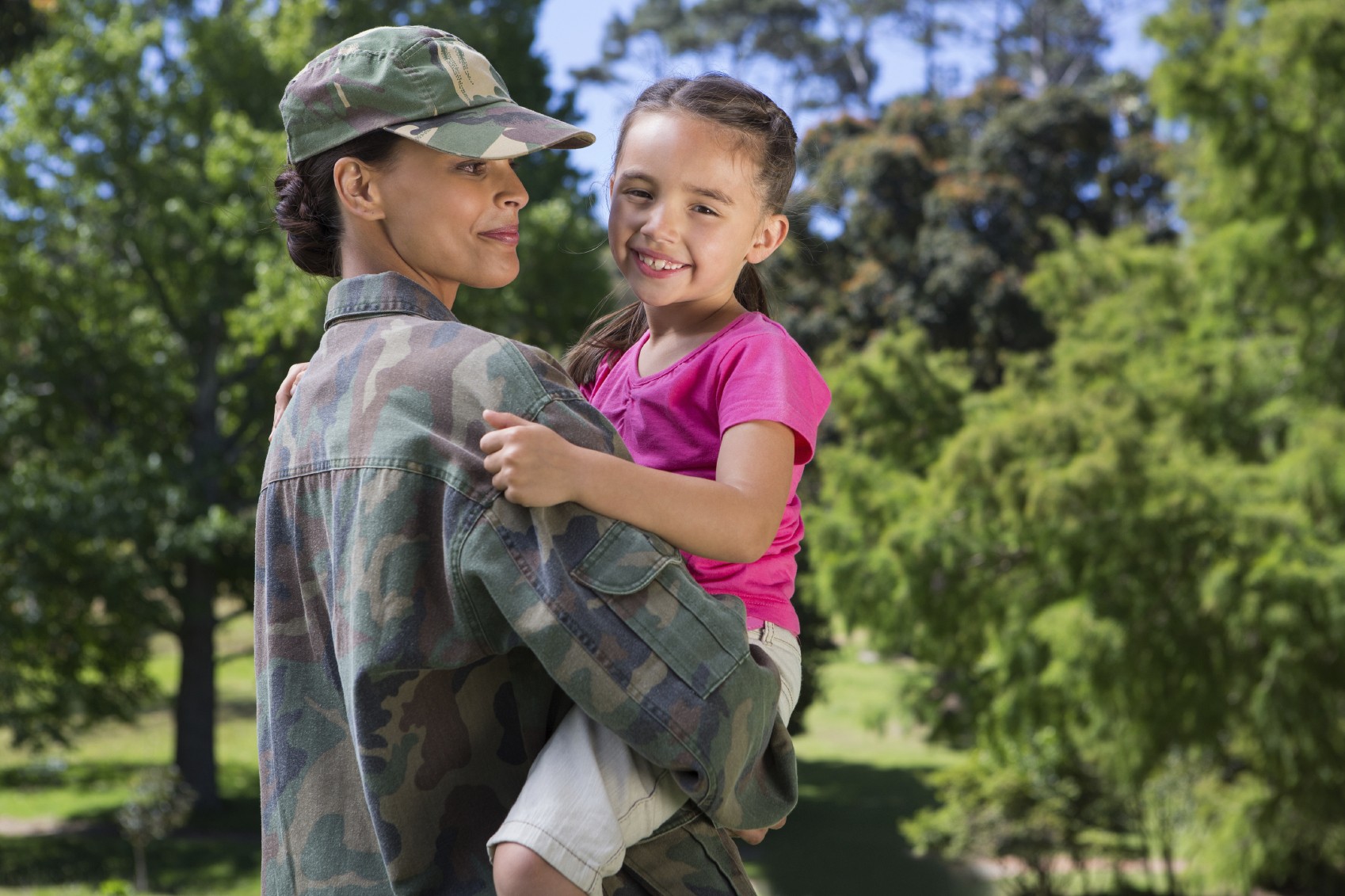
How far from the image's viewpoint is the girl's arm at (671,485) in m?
1.13

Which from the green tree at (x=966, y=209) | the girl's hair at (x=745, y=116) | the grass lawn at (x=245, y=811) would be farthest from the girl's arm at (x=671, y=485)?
the green tree at (x=966, y=209)

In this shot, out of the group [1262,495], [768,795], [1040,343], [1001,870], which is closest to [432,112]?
[768,795]

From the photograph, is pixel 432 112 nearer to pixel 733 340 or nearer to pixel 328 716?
pixel 733 340

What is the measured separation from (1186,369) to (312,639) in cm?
977

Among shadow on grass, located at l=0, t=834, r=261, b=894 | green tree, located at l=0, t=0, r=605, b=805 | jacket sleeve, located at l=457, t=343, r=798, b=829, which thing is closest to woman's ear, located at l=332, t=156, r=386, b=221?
jacket sleeve, located at l=457, t=343, r=798, b=829

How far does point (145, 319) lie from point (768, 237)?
1406 centimetres

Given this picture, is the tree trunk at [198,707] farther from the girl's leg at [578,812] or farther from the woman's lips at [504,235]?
the girl's leg at [578,812]

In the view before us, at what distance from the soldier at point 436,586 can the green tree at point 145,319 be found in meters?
10.7

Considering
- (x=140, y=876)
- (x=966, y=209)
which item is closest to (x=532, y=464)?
(x=140, y=876)

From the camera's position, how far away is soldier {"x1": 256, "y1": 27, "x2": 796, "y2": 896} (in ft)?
3.74

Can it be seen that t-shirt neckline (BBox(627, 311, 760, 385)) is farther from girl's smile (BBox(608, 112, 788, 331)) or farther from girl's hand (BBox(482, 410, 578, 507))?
girl's hand (BBox(482, 410, 578, 507))

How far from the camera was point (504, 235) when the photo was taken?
1.41 m

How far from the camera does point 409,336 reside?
4.14 feet

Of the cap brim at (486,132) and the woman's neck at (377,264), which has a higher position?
the cap brim at (486,132)
